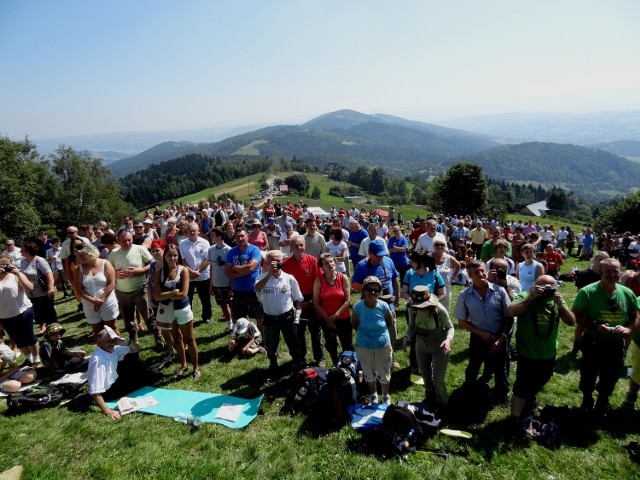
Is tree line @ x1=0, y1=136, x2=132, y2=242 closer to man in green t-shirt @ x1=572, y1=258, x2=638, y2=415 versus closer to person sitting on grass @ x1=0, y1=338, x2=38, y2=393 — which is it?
person sitting on grass @ x1=0, y1=338, x2=38, y2=393

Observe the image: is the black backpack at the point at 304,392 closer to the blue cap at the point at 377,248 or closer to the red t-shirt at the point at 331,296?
the red t-shirt at the point at 331,296

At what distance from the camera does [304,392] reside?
16.4 ft

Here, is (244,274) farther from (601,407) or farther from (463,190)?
(463,190)

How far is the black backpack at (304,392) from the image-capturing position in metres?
4.95

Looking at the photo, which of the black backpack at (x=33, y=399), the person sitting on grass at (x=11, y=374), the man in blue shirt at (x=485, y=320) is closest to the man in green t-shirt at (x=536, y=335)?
the man in blue shirt at (x=485, y=320)

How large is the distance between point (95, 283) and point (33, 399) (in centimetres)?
182

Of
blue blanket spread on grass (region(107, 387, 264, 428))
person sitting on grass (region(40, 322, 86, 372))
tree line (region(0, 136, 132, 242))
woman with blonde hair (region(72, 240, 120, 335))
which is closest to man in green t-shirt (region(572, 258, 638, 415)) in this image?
blue blanket spread on grass (region(107, 387, 264, 428))

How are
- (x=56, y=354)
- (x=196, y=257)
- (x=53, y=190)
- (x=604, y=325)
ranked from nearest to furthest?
1. (x=604, y=325)
2. (x=56, y=354)
3. (x=196, y=257)
4. (x=53, y=190)

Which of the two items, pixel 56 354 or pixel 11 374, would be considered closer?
pixel 11 374

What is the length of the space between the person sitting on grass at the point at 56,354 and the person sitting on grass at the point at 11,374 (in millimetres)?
259

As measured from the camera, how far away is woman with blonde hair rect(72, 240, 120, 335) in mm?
5797

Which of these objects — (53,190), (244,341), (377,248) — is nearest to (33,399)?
(244,341)

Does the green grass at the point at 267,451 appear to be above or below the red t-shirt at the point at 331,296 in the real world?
below

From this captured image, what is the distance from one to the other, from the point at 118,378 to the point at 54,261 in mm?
7622
